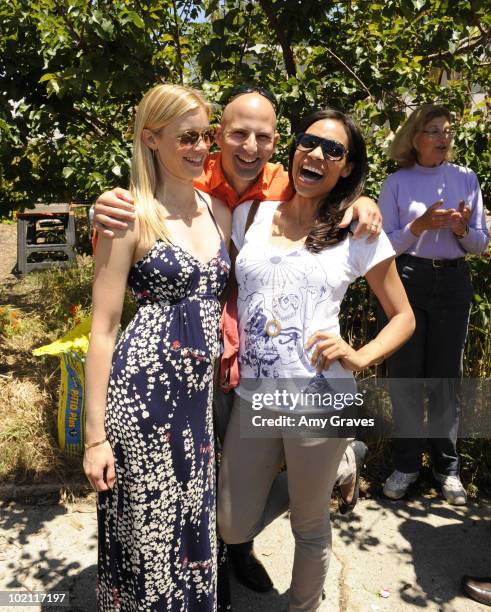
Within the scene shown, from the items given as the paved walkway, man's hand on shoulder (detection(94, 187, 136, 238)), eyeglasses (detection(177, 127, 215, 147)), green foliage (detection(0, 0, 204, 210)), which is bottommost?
A: the paved walkway

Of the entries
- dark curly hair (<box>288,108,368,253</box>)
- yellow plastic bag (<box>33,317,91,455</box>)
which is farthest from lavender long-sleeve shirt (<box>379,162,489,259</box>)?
yellow plastic bag (<box>33,317,91,455</box>)

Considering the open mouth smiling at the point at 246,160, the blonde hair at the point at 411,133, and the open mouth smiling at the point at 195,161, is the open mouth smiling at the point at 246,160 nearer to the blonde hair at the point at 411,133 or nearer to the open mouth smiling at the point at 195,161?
the open mouth smiling at the point at 195,161

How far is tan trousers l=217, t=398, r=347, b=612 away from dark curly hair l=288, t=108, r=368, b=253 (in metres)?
0.70

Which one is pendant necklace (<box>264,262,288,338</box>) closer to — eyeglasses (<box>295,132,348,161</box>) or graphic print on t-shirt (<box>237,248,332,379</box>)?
graphic print on t-shirt (<box>237,248,332,379</box>)

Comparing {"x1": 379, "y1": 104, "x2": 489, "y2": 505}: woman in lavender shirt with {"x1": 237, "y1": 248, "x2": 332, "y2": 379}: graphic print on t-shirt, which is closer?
{"x1": 237, "y1": 248, "x2": 332, "y2": 379}: graphic print on t-shirt

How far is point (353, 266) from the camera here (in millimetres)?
2053

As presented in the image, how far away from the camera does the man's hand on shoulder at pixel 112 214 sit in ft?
6.00

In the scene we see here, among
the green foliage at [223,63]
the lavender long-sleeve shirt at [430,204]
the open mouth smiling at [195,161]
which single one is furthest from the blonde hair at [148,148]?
the lavender long-sleeve shirt at [430,204]

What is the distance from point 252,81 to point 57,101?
1.51 meters

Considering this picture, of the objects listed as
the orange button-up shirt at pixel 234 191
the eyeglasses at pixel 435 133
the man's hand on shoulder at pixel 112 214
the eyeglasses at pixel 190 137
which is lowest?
the man's hand on shoulder at pixel 112 214

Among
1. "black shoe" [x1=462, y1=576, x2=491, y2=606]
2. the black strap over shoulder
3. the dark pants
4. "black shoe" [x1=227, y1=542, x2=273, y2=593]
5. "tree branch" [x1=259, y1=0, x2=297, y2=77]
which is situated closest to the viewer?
the black strap over shoulder

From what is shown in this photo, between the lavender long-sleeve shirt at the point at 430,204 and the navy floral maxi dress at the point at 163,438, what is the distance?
4.81 feet

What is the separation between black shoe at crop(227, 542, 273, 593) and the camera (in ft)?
8.98

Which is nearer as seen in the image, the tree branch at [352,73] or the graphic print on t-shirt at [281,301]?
the graphic print on t-shirt at [281,301]
